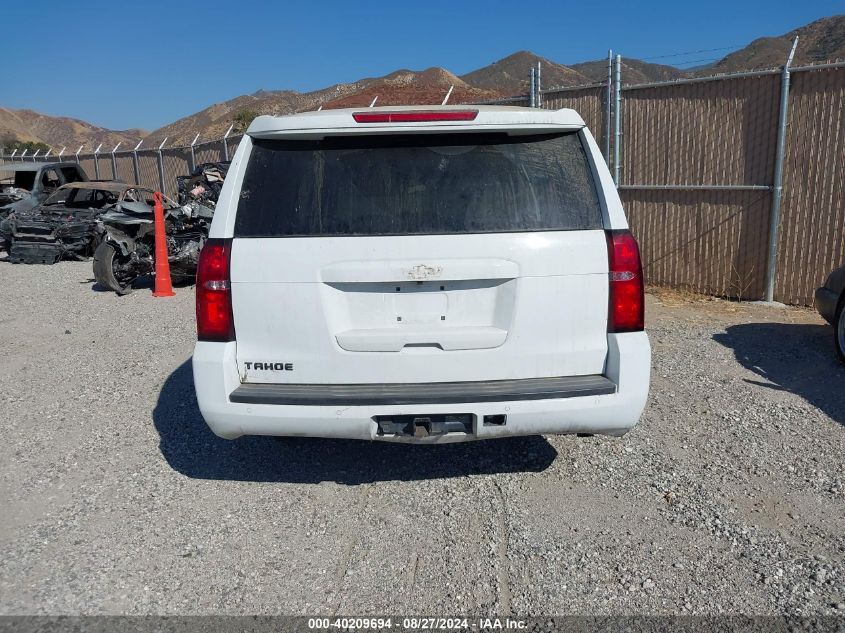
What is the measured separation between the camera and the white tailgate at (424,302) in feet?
11.4

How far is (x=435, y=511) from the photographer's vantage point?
395 centimetres

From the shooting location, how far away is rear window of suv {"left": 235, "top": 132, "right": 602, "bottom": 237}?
140 inches

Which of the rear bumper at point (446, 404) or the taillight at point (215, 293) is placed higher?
the taillight at point (215, 293)

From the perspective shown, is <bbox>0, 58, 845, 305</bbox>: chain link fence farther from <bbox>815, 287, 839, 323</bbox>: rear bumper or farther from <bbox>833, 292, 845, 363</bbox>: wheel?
<bbox>833, 292, 845, 363</bbox>: wheel

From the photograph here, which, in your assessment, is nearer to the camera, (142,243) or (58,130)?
(142,243)

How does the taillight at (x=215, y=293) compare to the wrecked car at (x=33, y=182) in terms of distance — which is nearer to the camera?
the taillight at (x=215, y=293)

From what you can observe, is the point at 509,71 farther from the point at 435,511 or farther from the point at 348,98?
the point at 435,511

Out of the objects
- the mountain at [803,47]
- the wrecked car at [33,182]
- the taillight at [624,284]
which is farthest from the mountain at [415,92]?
the mountain at [803,47]

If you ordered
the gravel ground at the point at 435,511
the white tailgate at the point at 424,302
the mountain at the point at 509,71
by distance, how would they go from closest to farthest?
1. the gravel ground at the point at 435,511
2. the white tailgate at the point at 424,302
3. the mountain at the point at 509,71

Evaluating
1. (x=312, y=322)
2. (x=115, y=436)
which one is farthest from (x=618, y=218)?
(x=115, y=436)

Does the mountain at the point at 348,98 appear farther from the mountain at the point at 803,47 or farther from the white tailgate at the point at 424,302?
the white tailgate at the point at 424,302

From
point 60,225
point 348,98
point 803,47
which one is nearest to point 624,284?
point 60,225

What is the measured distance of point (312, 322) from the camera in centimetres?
351

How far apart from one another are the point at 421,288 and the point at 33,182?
1597 cm
